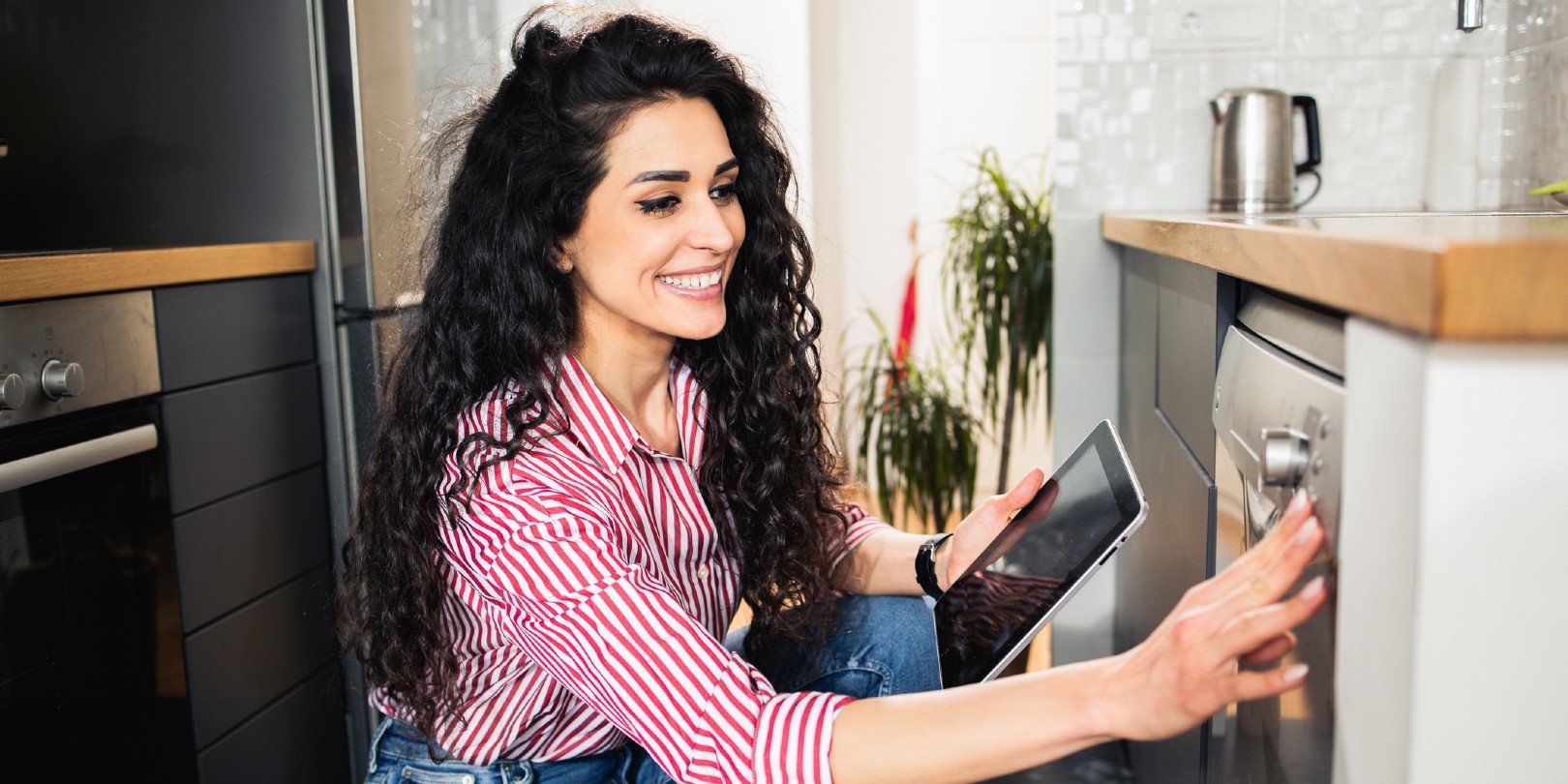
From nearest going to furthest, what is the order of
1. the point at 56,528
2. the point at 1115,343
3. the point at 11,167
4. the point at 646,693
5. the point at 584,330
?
the point at 646,693
the point at 584,330
the point at 56,528
the point at 11,167
the point at 1115,343

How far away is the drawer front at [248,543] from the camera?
5.19 ft

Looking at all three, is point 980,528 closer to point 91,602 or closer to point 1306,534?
point 1306,534

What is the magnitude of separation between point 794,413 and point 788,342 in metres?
0.09

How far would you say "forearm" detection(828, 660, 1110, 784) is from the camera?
0.68 metres

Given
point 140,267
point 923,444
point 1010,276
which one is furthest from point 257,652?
point 1010,276

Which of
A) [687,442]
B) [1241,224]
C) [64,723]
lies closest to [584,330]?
[687,442]

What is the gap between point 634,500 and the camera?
114 cm

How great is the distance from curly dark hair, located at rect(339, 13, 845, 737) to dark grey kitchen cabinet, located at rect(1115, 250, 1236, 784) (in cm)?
40

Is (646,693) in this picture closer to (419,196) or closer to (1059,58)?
(419,196)

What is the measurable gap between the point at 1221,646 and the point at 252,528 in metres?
1.48

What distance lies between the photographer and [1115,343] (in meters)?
1.96

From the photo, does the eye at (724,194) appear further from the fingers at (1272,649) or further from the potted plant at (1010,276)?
the potted plant at (1010,276)

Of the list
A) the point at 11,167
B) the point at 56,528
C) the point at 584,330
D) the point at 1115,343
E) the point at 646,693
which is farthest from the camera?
the point at 1115,343

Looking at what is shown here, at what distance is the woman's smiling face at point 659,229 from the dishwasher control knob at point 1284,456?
0.59 meters
